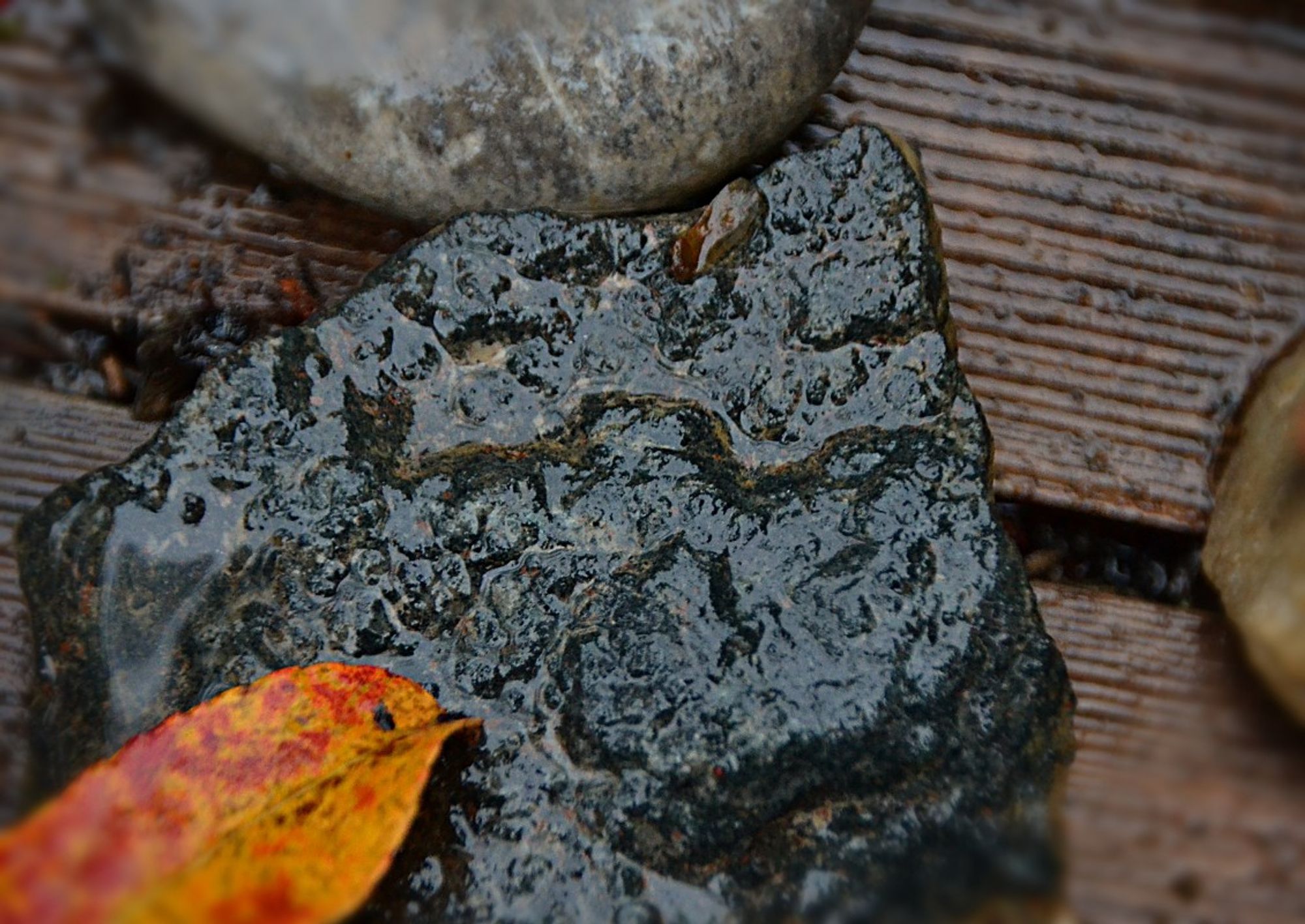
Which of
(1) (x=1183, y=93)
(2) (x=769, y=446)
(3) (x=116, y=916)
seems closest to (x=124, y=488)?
(3) (x=116, y=916)

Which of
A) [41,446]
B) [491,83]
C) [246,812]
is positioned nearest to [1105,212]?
[491,83]

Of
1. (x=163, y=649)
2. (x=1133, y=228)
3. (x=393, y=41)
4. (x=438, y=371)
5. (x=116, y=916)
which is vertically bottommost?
(x=116, y=916)

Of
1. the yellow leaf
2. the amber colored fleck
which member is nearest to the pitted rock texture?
the amber colored fleck

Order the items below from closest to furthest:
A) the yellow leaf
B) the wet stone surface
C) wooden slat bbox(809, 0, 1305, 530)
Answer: the yellow leaf
the wet stone surface
wooden slat bbox(809, 0, 1305, 530)

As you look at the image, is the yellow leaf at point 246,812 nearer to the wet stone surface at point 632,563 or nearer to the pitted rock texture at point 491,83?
the wet stone surface at point 632,563

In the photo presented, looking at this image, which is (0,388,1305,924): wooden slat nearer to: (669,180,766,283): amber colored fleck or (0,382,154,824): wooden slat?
(0,382,154,824): wooden slat

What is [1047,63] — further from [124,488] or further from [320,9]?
[124,488]

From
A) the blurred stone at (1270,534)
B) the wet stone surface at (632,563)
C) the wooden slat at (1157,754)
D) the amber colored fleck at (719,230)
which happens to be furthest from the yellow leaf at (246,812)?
the blurred stone at (1270,534)
